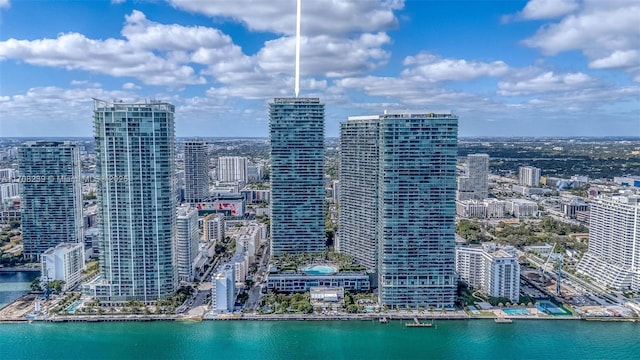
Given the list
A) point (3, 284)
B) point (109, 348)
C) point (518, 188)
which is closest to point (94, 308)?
point (109, 348)

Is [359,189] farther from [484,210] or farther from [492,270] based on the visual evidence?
[484,210]

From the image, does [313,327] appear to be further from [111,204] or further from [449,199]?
[111,204]

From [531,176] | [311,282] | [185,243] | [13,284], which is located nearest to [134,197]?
[185,243]

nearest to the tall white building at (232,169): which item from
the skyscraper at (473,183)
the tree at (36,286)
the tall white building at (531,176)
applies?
the skyscraper at (473,183)

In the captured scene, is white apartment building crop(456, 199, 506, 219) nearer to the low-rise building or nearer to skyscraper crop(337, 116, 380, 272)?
skyscraper crop(337, 116, 380, 272)

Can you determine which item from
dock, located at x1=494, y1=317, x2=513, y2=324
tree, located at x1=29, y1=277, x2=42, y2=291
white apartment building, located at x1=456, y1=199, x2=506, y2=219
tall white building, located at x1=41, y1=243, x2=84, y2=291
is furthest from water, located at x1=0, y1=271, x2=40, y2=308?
white apartment building, located at x1=456, y1=199, x2=506, y2=219

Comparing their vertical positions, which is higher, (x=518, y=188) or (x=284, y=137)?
(x=284, y=137)

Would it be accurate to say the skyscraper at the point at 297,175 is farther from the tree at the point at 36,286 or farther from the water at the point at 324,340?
A: the tree at the point at 36,286
